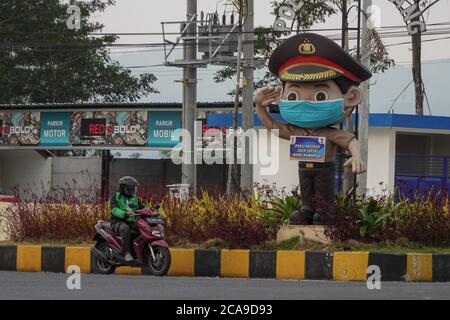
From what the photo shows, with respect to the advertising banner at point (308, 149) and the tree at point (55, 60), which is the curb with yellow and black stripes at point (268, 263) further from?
the tree at point (55, 60)

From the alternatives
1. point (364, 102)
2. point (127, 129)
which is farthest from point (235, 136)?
point (127, 129)

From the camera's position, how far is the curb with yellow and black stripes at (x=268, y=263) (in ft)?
45.0

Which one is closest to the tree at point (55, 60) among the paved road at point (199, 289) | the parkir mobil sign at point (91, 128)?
the parkir mobil sign at point (91, 128)

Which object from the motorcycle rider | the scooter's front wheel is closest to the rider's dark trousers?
the motorcycle rider

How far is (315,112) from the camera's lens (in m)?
15.1

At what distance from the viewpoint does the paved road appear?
11078 mm

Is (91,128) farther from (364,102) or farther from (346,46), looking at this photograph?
(364,102)

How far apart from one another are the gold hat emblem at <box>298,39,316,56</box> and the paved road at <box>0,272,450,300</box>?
3371 millimetres

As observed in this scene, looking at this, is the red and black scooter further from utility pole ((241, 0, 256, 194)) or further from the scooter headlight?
utility pole ((241, 0, 256, 194))

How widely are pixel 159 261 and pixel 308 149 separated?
266 centimetres

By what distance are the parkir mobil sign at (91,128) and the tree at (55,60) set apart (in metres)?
5.06

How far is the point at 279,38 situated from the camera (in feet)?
117

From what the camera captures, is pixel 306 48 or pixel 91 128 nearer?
pixel 306 48
